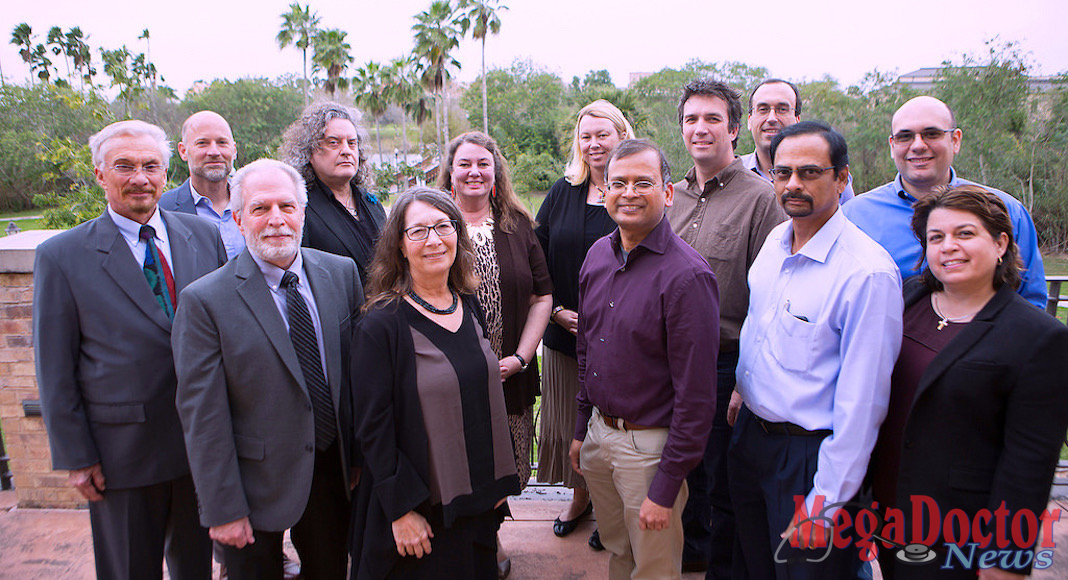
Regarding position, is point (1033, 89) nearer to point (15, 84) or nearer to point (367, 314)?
point (367, 314)

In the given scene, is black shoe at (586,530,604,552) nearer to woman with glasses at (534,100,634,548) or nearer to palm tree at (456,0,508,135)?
woman with glasses at (534,100,634,548)

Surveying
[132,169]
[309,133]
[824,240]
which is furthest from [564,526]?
[132,169]

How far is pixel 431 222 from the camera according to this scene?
235cm

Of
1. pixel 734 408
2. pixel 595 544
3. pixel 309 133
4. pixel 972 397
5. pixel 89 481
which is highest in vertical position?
pixel 309 133

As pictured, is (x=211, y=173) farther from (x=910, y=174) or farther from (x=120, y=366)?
(x=910, y=174)

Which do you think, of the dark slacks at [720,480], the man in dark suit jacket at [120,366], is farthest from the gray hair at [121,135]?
the dark slacks at [720,480]

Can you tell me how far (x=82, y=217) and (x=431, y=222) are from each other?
9.51 metres

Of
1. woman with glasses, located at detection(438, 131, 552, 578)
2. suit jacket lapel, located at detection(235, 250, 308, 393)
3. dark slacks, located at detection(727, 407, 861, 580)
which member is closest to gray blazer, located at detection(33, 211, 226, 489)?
suit jacket lapel, located at detection(235, 250, 308, 393)

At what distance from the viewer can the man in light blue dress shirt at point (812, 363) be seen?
2.04 metres

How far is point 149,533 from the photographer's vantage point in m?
2.51

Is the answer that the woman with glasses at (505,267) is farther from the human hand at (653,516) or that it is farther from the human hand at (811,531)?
the human hand at (811,531)

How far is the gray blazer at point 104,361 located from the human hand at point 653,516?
189cm

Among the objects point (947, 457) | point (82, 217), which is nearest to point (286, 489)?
point (947, 457)

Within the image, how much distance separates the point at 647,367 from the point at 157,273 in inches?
81.0
